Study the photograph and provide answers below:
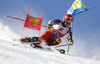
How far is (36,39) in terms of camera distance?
4965mm

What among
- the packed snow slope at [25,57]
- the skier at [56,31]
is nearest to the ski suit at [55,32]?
the skier at [56,31]

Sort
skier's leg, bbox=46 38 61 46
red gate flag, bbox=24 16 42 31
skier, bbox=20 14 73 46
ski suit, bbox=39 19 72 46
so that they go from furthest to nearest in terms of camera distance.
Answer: red gate flag, bbox=24 16 42 31, skier's leg, bbox=46 38 61 46, ski suit, bbox=39 19 72 46, skier, bbox=20 14 73 46

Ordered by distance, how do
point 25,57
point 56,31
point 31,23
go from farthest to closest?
point 31,23 < point 56,31 < point 25,57

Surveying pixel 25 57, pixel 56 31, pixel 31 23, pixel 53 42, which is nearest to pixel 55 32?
pixel 56 31

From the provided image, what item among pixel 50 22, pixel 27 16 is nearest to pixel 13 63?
pixel 50 22

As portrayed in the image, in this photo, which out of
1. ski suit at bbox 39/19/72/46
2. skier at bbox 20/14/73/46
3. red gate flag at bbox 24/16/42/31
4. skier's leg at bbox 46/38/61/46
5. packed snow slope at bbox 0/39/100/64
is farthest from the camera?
red gate flag at bbox 24/16/42/31

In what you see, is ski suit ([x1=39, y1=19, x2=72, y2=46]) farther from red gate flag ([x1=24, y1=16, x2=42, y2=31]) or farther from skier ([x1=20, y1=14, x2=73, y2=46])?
red gate flag ([x1=24, y1=16, x2=42, y2=31])

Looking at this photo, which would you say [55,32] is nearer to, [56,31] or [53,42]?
[56,31]

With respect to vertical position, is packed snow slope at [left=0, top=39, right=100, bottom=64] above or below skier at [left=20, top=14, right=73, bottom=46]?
below

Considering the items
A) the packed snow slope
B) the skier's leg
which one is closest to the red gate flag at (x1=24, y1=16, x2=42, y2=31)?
the skier's leg

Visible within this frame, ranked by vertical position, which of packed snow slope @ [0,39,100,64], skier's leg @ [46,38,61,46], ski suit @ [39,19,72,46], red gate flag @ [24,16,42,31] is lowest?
packed snow slope @ [0,39,100,64]

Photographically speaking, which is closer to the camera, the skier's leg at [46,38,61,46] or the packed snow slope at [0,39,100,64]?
the packed snow slope at [0,39,100,64]

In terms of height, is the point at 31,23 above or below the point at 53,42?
above

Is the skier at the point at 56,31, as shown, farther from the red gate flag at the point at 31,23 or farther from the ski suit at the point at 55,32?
the red gate flag at the point at 31,23
